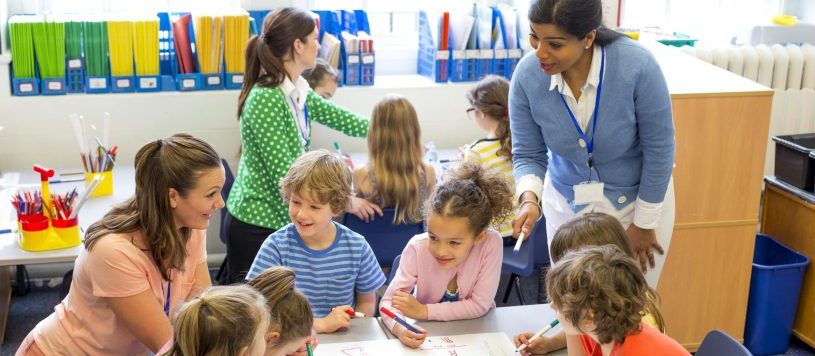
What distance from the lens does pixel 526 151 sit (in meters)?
2.80

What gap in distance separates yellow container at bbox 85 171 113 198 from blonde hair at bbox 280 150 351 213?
126 cm

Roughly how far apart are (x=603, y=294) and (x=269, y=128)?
170 cm

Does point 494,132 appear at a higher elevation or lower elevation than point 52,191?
higher

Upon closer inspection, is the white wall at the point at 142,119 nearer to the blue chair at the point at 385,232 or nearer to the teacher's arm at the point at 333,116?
the teacher's arm at the point at 333,116

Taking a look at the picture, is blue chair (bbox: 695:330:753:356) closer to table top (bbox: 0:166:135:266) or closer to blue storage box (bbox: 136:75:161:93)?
table top (bbox: 0:166:135:266)

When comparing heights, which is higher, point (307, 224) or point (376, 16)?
point (376, 16)

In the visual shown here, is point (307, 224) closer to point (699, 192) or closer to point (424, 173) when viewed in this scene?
point (424, 173)

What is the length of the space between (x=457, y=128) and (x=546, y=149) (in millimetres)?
1881

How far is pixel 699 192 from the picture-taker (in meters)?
3.36

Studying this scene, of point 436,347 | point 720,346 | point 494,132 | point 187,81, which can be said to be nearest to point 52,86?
point 187,81

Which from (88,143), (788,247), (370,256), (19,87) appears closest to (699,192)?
(788,247)

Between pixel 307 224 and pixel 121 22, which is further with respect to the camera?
pixel 121 22

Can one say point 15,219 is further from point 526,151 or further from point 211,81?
point 526,151

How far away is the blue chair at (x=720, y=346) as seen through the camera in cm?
206
